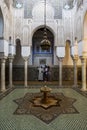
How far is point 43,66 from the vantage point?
1380 cm

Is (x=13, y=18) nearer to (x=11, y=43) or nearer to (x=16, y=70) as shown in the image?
(x=11, y=43)

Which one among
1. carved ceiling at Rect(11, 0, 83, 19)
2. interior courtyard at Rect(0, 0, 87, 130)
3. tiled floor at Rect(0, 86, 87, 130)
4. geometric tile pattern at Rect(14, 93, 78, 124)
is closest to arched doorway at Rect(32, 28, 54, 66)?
interior courtyard at Rect(0, 0, 87, 130)

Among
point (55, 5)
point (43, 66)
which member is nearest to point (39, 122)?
point (55, 5)

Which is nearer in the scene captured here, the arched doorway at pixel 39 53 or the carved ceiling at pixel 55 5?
the carved ceiling at pixel 55 5

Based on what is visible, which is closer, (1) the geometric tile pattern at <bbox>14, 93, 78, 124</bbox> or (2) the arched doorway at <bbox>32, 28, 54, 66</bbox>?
(1) the geometric tile pattern at <bbox>14, 93, 78, 124</bbox>

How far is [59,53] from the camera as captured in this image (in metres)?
10.5

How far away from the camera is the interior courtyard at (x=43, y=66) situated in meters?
4.43

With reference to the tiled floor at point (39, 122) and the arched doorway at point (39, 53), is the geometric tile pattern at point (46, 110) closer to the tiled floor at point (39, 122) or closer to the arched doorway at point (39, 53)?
the tiled floor at point (39, 122)

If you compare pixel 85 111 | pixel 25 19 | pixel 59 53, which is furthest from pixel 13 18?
pixel 85 111

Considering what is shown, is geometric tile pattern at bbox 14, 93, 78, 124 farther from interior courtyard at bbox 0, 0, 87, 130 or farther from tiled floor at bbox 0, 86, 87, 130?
tiled floor at bbox 0, 86, 87, 130

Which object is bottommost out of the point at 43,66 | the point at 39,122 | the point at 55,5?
the point at 39,122

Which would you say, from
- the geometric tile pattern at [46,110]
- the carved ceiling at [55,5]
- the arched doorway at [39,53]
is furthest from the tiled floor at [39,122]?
the arched doorway at [39,53]

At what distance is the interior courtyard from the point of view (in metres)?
4.43

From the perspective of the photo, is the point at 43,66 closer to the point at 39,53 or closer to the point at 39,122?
the point at 39,53
